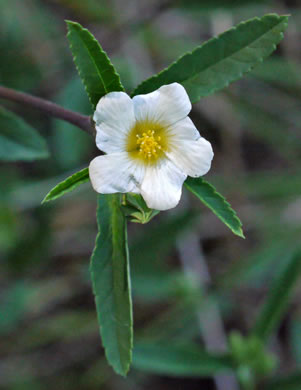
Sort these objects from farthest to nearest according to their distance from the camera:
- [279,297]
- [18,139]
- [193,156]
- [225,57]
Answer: [279,297] → [18,139] → [225,57] → [193,156]

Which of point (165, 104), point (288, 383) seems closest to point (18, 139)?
point (165, 104)

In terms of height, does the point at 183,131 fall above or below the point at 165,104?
below

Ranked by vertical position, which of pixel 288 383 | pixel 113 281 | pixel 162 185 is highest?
pixel 162 185

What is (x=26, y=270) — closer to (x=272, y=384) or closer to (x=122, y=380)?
(x=122, y=380)

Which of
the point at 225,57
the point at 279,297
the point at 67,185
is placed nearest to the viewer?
the point at 67,185

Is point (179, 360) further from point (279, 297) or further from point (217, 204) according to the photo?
point (217, 204)

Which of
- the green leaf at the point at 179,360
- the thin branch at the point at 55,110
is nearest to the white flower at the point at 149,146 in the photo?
the thin branch at the point at 55,110
